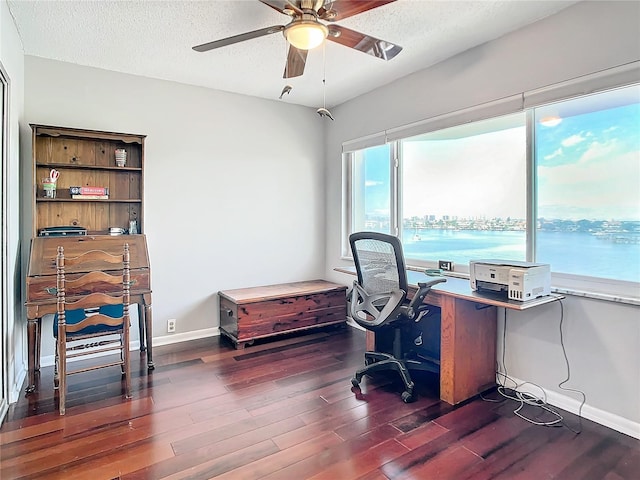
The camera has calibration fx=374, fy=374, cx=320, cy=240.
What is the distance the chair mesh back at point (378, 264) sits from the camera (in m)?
2.57

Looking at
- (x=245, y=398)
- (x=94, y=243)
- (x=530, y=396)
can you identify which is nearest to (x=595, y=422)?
(x=530, y=396)

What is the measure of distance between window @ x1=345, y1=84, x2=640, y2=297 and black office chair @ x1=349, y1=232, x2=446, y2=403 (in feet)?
2.45

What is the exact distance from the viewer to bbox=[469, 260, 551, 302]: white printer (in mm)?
2186

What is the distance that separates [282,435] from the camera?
2148mm

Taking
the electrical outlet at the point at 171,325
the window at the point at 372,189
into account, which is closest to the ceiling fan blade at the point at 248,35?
the window at the point at 372,189

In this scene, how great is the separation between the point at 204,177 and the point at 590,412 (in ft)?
12.0

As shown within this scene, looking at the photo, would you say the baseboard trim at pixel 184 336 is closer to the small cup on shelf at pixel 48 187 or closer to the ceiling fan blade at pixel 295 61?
the small cup on shelf at pixel 48 187

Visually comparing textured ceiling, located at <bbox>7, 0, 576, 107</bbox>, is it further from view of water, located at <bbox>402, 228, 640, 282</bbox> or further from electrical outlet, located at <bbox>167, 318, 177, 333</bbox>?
electrical outlet, located at <bbox>167, 318, 177, 333</bbox>

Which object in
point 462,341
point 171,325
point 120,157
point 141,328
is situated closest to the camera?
point 462,341

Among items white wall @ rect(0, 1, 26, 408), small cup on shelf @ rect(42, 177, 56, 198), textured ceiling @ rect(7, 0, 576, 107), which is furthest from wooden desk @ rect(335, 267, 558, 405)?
small cup on shelf @ rect(42, 177, 56, 198)

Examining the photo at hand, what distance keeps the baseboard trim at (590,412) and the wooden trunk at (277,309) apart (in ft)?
6.46

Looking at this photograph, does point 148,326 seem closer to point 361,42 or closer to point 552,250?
point 361,42

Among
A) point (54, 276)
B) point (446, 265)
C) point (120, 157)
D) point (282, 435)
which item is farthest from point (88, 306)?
point (446, 265)

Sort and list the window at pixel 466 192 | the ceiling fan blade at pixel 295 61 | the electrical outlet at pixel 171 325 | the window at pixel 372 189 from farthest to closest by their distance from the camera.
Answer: the window at pixel 372 189 → the electrical outlet at pixel 171 325 → the window at pixel 466 192 → the ceiling fan blade at pixel 295 61
